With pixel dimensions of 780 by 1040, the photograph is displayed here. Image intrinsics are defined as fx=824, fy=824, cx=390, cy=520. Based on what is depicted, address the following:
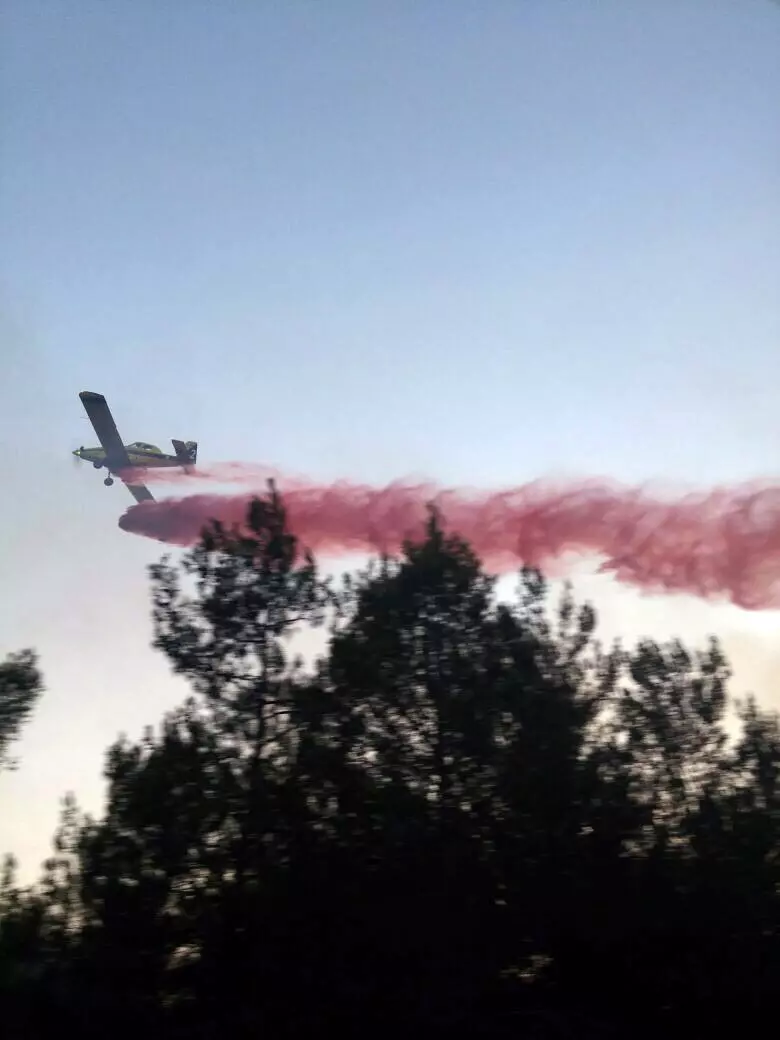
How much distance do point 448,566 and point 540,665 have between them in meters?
2.44

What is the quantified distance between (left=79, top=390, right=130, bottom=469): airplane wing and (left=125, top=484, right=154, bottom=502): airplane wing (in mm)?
1151

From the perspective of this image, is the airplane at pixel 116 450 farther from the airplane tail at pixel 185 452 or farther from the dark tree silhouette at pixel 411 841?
the dark tree silhouette at pixel 411 841

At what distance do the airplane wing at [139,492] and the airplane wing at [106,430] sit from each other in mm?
1151

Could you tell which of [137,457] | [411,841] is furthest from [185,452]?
[411,841]

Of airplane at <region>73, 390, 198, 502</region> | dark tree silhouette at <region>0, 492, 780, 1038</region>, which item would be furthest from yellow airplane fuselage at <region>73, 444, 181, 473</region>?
dark tree silhouette at <region>0, 492, 780, 1038</region>

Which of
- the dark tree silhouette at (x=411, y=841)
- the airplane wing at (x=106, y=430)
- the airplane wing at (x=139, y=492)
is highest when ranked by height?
the airplane wing at (x=106, y=430)

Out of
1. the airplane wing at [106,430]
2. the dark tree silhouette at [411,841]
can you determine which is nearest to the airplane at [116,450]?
the airplane wing at [106,430]

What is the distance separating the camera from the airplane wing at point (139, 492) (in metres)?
18.8

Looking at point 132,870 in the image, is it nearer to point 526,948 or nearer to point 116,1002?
point 116,1002

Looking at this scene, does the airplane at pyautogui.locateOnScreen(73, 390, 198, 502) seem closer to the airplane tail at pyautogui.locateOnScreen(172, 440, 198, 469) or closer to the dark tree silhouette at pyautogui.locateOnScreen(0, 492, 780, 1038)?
the airplane tail at pyautogui.locateOnScreen(172, 440, 198, 469)

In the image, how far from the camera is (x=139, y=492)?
1931cm

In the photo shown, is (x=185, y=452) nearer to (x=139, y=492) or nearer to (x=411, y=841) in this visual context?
Answer: (x=139, y=492)

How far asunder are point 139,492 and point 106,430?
235 centimetres

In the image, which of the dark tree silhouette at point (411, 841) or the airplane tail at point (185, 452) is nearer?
the dark tree silhouette at point (411, 841)
